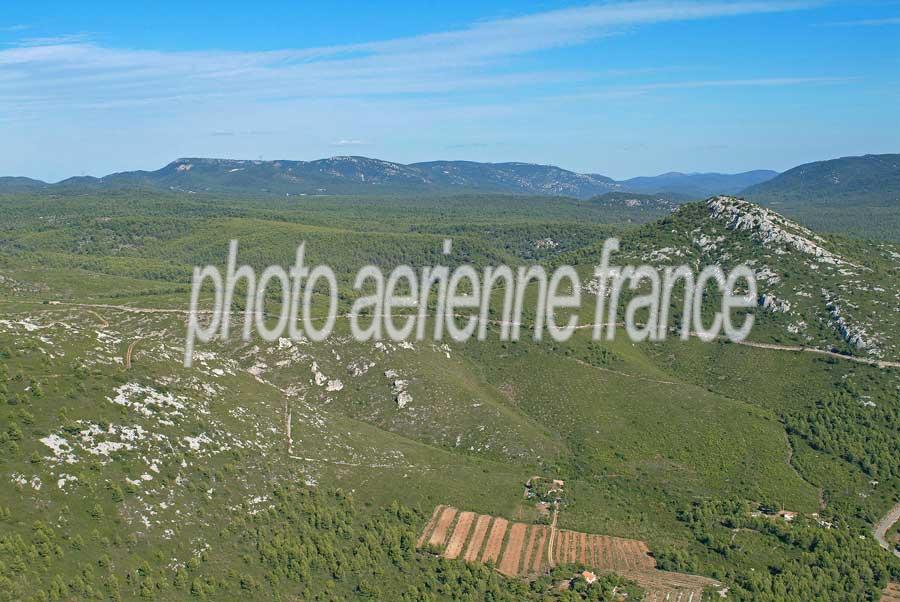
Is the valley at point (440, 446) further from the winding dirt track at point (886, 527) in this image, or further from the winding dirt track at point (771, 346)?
the winding dirt track at point (886, 527)

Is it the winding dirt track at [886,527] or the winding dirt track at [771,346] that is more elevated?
the winding dirt track at [771,346]

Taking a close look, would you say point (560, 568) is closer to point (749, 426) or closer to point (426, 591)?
point (426, 591)

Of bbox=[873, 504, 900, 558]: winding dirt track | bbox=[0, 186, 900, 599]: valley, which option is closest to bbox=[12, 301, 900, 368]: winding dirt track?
bbox=[0, 186, 900, 599]: valley

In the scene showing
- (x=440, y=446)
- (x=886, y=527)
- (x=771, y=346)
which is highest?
(x=771, y=346)

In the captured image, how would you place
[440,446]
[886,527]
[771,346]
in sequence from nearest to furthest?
[886,527], [440,446], [771,346]

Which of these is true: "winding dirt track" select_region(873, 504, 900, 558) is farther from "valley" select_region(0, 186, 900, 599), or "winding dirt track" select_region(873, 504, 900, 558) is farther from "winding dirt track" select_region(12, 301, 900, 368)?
"winding dirt track" select_region(12, 301, 900, 368)

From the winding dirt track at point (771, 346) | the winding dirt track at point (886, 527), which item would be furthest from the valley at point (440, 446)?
the winding dirt track at point (886, 527)

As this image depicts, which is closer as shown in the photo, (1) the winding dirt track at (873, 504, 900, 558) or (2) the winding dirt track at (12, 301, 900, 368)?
(1) the winding dirt track at (873, 504, 900, 558)

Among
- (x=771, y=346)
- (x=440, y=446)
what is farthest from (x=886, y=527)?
(x=440, y=446)

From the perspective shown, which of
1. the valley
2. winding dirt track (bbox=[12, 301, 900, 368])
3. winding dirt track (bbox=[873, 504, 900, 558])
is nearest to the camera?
the valley

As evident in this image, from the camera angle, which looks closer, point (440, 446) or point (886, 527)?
point (886, 527)

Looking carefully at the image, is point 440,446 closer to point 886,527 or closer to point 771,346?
point 886,527

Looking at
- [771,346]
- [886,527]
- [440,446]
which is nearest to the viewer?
[886,527]
